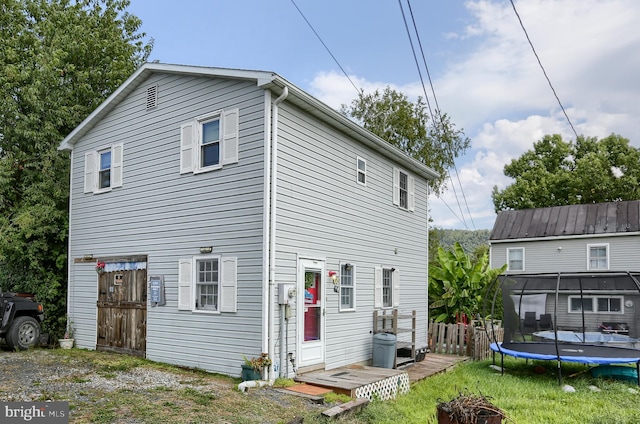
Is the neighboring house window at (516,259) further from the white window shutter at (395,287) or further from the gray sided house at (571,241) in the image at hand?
the white window shutter at (395,287)

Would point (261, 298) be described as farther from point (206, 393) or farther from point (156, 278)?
point (156, 278)

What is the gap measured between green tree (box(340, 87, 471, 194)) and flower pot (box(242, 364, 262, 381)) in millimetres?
19648

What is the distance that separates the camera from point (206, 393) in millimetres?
8023

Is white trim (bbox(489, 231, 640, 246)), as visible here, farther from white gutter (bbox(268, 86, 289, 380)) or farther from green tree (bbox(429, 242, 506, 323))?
white gutter (bbox(268, 86, 289, 380))

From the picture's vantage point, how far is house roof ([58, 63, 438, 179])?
9.41m

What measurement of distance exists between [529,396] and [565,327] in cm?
539


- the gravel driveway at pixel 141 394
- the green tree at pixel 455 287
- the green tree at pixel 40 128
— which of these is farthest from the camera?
the green tree at pixel 455 287

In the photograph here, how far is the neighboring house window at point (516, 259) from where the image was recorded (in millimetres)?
24719

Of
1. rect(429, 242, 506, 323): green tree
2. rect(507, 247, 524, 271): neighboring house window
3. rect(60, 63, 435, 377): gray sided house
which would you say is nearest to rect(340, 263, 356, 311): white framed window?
rect(60, 63, 435, 377): gray sided house

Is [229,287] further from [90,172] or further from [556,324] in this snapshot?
[556,324]

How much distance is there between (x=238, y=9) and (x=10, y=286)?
1042 centimetres

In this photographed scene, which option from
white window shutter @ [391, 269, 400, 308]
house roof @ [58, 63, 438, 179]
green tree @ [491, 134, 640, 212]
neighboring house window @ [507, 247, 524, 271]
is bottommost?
white window shutter @ [391, 269, 400, 308]

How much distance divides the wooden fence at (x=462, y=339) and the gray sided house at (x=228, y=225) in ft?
5.94

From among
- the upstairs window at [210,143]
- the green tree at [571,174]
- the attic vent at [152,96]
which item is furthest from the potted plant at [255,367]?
the green tree at [571,174]
